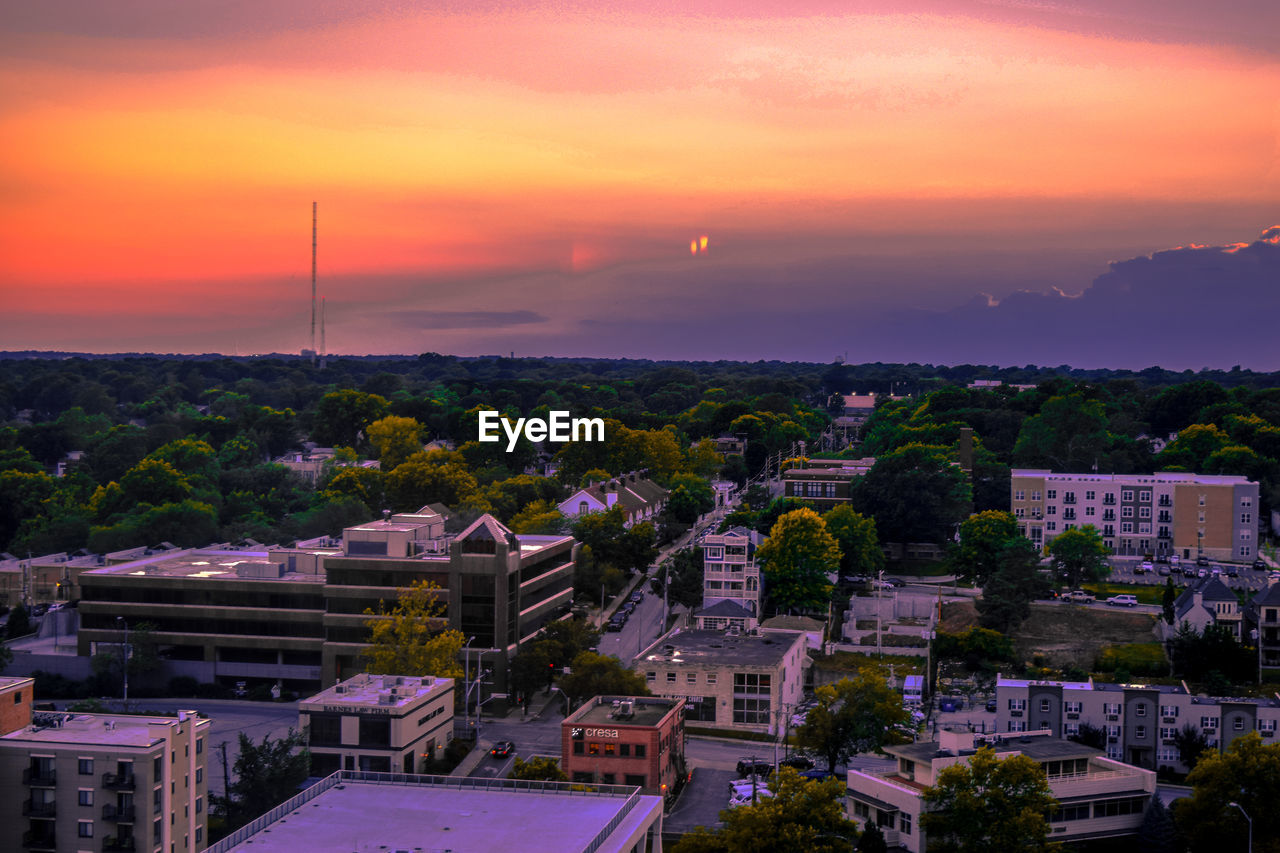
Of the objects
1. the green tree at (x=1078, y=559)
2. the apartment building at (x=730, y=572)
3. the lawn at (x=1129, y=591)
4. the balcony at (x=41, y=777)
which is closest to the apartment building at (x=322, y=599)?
the apartment building at (x=730, y=572)

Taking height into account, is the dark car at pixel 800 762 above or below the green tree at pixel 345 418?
below

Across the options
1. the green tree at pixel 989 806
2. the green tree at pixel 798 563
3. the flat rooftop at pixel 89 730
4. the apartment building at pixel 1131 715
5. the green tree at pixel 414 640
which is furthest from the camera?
the green tree at pixel 798 563

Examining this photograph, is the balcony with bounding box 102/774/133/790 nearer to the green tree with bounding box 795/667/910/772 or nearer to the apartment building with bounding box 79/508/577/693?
the apartment building with bounding box 79/508/577/693

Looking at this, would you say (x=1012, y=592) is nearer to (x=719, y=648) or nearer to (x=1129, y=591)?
(x=1129, y=591)

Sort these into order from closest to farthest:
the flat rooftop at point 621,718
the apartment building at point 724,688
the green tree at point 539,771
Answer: the green tree at point 539,771
the flat rooftop at point 621,718
the apartment building at point 724,688

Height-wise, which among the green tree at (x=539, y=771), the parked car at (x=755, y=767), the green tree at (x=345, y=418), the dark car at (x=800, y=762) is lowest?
the parked car at (x=755, y=767)

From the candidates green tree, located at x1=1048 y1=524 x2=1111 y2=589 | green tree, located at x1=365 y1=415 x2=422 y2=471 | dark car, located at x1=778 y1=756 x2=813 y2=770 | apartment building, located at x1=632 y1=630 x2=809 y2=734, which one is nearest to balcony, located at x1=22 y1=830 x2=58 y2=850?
apartment building, located at x1=632 y1=630 x2=809 y2=734

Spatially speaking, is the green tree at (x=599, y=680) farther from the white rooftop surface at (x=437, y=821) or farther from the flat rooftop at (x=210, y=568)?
the white rooftop surface at (x=437, y=821)

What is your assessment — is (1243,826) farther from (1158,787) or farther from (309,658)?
(309,658)
